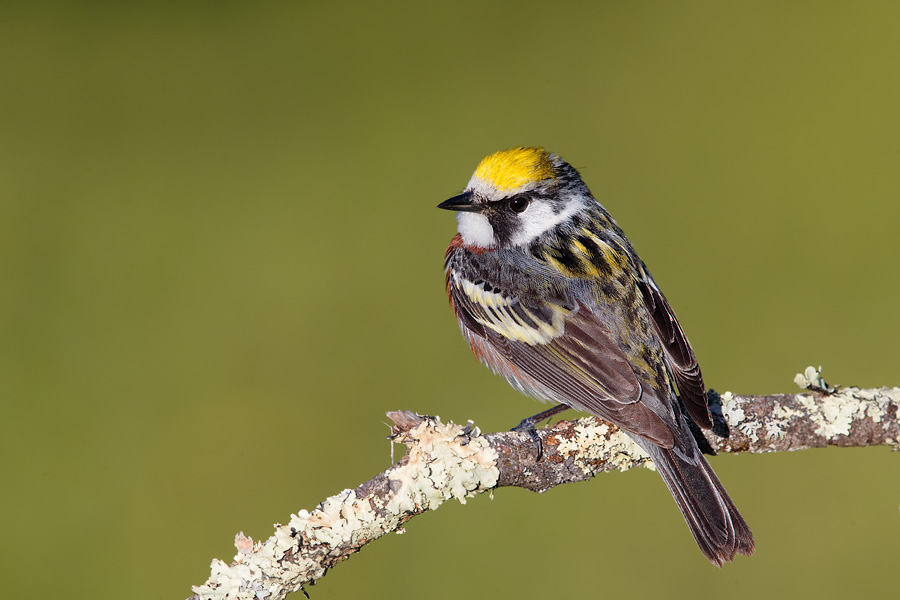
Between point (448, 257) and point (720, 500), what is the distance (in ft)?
5.91

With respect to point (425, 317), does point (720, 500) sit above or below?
below

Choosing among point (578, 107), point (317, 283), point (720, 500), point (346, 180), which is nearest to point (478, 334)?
point (720, 500)

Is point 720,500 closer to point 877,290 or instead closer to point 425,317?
point 425,317

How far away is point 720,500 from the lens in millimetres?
3145

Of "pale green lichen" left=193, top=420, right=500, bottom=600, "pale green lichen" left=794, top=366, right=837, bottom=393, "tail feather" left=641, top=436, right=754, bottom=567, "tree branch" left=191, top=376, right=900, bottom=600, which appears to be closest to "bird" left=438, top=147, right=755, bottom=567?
"tail feather" left=641, top=436, right=754, bottom=567

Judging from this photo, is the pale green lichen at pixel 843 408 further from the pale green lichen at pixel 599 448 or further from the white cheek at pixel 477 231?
the white cheek at pixel 477 231

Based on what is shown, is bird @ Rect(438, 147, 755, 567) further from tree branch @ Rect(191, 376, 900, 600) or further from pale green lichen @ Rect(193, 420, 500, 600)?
pale green lichen @ Rect(193, 420, 500, 600)

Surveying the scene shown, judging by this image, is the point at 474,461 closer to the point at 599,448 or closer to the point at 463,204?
the point at 599,448

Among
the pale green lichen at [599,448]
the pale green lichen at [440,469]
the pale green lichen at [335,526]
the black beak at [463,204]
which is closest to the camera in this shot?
the pale green lichen at [335,526]

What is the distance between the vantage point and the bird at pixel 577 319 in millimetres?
3162

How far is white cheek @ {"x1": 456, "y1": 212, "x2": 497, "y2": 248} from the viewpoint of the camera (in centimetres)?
389

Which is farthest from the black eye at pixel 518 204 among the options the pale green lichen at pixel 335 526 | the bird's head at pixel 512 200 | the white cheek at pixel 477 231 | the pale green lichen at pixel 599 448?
the pale green lichen at pixel 335 526

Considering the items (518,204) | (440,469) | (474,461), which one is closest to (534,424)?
(474,461)

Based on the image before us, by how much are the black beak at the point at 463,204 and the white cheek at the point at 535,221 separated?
235mm
